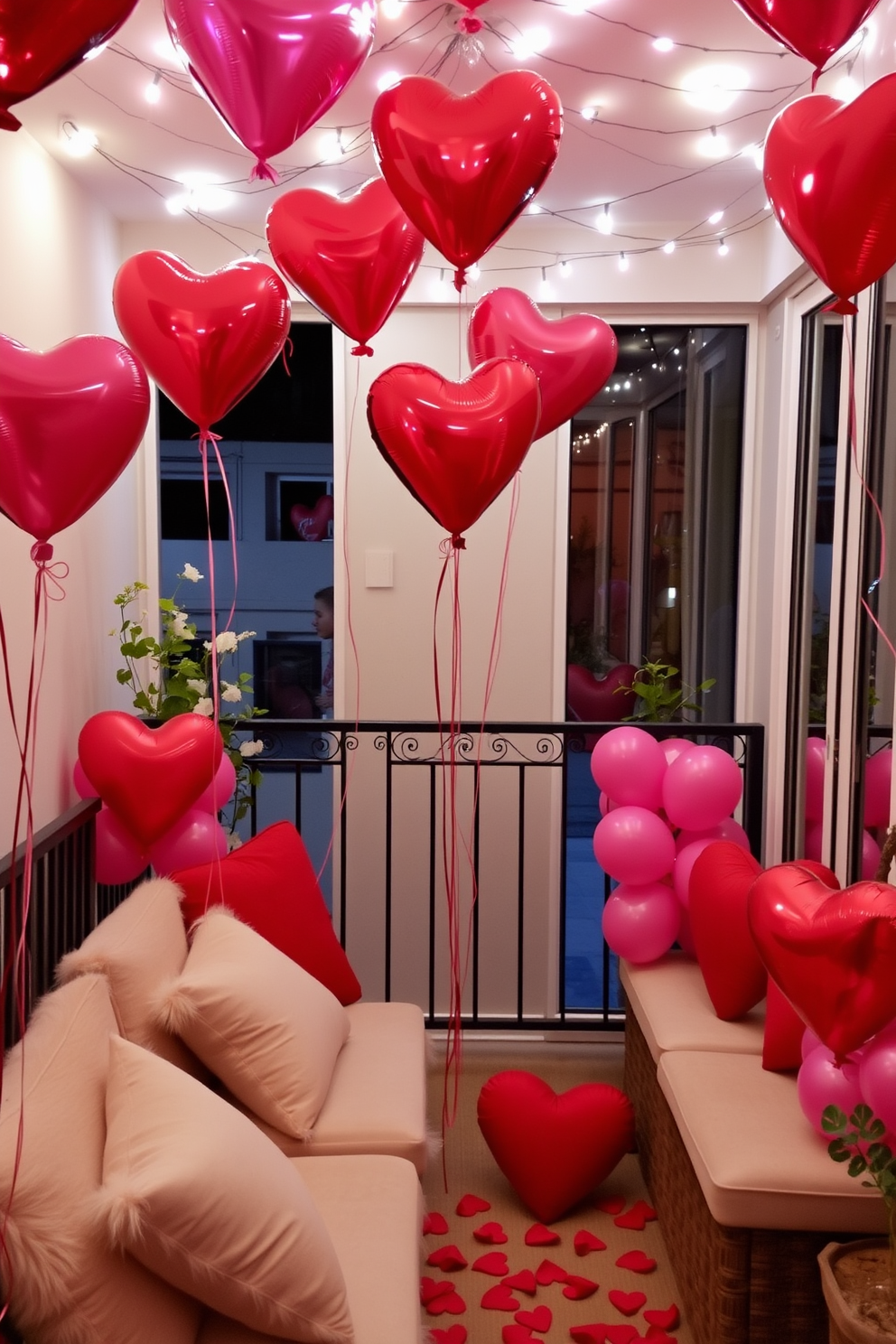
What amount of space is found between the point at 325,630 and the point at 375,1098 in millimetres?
2163

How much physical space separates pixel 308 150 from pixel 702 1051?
257 centimetres

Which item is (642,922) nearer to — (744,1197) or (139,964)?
(744,1197)

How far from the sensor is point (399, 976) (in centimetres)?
425

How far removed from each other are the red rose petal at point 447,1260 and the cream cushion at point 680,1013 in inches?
22.9

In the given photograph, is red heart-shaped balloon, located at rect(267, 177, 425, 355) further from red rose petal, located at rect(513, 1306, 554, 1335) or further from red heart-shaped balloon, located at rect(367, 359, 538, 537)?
red rose petal, located at rect(513, 1306, 554, 1335)

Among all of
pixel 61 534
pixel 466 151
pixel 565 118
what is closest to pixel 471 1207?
pixel 61 534

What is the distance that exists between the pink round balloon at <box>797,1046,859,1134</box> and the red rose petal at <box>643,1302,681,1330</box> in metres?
0.54

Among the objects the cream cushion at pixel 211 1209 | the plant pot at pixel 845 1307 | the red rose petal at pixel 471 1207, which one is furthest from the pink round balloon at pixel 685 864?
the cream cushion at pixel 211 1209

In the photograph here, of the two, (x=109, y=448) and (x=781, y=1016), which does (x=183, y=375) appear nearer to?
(x=109, y=448)

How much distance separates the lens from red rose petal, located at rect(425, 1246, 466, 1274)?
2402mm

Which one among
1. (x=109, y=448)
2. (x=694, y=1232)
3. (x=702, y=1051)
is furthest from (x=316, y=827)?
(x=109, y=448)

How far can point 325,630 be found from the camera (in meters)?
4.25

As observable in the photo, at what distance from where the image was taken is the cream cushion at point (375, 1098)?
2221 mm

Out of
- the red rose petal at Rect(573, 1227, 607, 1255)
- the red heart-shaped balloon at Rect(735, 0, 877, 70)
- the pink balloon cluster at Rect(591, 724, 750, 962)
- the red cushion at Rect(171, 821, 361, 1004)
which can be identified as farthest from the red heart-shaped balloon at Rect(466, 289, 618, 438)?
the red rose petal at Rect(573, 1227, 607, 1255)
